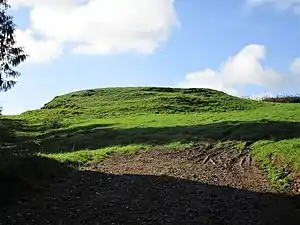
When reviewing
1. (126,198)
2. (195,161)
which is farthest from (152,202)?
(195,161)

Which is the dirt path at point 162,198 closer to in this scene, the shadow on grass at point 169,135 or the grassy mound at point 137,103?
the shadow on grass at point 169,135

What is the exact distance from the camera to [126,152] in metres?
17.9

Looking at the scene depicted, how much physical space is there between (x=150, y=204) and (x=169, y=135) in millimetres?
10356

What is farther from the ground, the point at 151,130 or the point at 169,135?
the point at 151,130

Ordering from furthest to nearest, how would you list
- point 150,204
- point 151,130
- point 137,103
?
point 137,103 < point 151,130 < point 150,204

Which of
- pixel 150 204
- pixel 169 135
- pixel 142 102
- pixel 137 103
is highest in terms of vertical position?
pixel 142 102

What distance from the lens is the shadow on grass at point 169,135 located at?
63.6 ft

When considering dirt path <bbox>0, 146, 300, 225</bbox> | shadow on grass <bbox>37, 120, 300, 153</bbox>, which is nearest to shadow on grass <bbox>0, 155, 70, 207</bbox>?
dirt path <bbox>0, 146, 300, 225</bbox>

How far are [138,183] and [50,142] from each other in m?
9.92

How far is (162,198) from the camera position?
1138 centimetres

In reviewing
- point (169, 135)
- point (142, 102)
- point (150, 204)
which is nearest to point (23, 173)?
point (150, 204)

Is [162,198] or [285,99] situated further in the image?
[285,99]

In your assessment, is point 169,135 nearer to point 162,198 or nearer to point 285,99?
point 162,198

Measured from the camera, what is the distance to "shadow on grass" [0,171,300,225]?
9805mm
